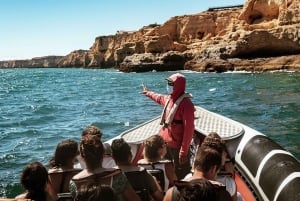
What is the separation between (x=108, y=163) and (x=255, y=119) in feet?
38.7

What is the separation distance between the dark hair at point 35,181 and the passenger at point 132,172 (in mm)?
722

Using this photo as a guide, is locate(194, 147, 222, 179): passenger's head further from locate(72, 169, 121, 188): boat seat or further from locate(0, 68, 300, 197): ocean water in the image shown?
locate(0, 68, 300, 197): ocean water

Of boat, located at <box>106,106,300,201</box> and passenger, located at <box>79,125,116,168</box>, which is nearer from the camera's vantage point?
passenger, located at <box>79,125,116,168</box>

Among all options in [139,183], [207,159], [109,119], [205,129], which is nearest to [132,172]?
[139,183]

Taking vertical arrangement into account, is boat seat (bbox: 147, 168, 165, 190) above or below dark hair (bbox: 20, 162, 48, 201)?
below

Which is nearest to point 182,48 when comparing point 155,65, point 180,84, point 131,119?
point 155,65

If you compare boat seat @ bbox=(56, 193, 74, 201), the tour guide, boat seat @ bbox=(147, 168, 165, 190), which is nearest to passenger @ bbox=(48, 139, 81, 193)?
boat seat @ bbox=(56, 193, 74, 201)

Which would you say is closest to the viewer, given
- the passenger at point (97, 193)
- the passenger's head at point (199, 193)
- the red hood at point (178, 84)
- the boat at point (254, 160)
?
the passenger's head at point (199, 193)

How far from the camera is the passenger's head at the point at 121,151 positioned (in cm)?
372

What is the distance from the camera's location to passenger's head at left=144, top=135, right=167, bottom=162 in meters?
4.22

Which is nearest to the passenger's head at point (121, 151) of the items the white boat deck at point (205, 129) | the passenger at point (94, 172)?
the passenger at point (94, 172)

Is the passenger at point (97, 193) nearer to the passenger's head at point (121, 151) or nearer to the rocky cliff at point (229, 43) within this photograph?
the passenger's head at point (121, 151)

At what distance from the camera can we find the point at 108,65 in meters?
103

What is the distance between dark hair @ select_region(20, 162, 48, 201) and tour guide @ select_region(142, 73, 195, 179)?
2322 millimetres
